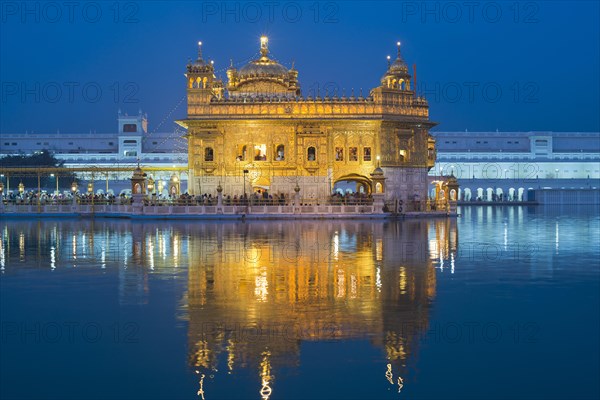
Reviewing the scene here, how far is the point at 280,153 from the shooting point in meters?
50.7

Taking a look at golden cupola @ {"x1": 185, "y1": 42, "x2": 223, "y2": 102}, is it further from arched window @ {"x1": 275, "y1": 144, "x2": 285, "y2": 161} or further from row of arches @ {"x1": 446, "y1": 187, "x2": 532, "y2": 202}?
row of arches @ {"x1": 446, "y1": 187, "x2": 532, "y2": 202}

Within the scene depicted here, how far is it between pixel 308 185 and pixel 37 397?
139ft

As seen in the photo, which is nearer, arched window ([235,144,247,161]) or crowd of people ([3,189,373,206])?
crowd of people ([3,189,373,206])

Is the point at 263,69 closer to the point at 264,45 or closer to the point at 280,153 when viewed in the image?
the point at 264,45

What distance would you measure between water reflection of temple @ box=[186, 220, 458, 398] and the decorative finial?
34.3m

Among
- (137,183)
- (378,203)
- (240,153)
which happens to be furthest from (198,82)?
(378,203)

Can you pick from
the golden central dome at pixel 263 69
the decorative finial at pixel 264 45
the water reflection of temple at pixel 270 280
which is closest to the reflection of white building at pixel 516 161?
the decorative finial at pixel 264 45

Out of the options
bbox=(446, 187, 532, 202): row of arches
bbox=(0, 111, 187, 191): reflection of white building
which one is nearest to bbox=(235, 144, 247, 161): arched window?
bbox=(0, 111, 187, 191): reflection of white building

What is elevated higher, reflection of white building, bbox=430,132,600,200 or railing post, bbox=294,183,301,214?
reflection of white building, bbox=430,132,600,200

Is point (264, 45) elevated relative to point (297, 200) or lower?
elevated

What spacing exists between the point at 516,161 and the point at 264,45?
65508 millimetres

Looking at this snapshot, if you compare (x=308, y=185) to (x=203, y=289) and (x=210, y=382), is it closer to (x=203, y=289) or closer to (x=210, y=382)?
(x=203, y=289)

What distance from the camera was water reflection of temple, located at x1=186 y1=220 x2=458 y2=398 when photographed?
9969mm

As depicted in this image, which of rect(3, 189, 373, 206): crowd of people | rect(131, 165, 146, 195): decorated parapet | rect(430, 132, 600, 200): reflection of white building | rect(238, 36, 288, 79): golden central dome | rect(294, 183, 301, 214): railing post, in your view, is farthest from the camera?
rect(430, 132, 600, 200): reflection of white building
